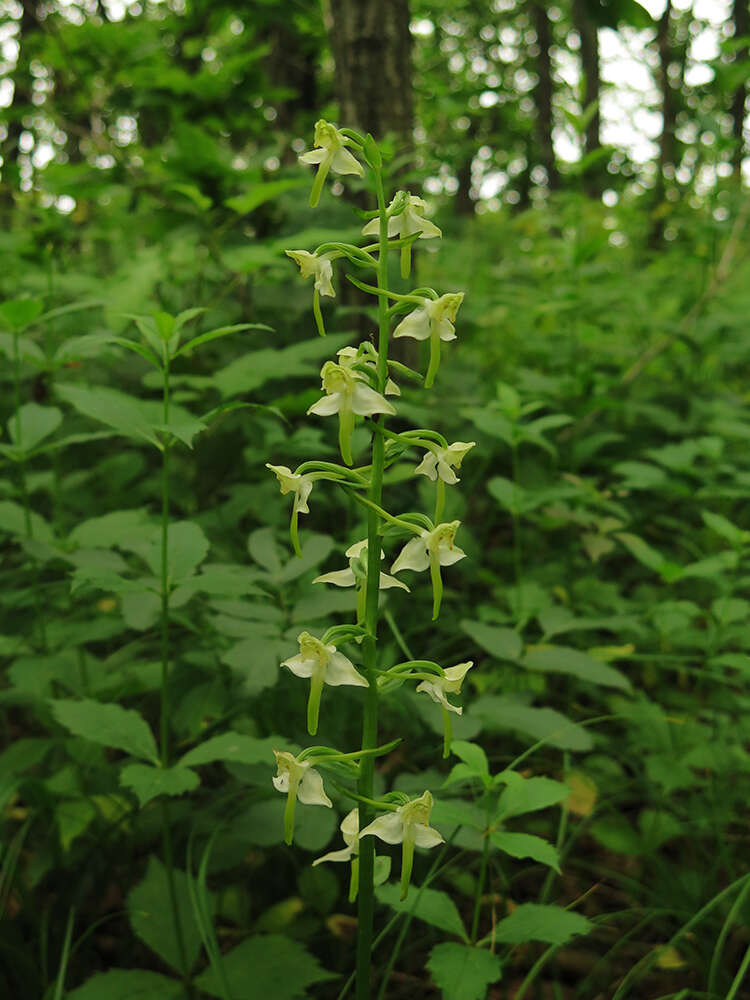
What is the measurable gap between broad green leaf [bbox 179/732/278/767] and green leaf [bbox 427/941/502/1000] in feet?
1.39

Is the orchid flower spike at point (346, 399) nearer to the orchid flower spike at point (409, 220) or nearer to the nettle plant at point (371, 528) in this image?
the nettle plant at point (371, 528)

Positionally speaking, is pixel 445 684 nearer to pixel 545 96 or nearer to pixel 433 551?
pixel 433 551

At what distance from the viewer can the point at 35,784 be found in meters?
1.66

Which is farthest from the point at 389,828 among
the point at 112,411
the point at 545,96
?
the point at 545,96

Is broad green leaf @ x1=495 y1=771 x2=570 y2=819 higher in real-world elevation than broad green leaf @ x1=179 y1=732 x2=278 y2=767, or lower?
lower

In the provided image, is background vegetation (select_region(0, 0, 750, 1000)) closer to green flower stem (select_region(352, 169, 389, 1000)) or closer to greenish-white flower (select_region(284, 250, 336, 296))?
green flower stem (select_region(352, 169, 389, 1000))

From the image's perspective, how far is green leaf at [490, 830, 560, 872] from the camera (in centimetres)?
122

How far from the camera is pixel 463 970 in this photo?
1.18 meters

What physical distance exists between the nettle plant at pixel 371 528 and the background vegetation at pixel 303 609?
0.88 feet

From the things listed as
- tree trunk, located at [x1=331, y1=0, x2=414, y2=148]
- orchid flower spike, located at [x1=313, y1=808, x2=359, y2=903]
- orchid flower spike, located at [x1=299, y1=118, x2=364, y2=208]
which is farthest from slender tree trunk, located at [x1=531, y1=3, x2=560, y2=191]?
orchid flower spike, located at [x1=313, y1=808, x2=359, y2=903]

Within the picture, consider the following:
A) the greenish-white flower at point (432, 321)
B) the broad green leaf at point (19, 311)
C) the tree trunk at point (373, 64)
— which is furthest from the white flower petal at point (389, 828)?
the tree trunk at point (373, 64)

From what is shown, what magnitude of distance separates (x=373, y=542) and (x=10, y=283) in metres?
4.35

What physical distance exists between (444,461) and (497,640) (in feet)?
2.68

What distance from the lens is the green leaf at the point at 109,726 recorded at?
1375 millimetres
